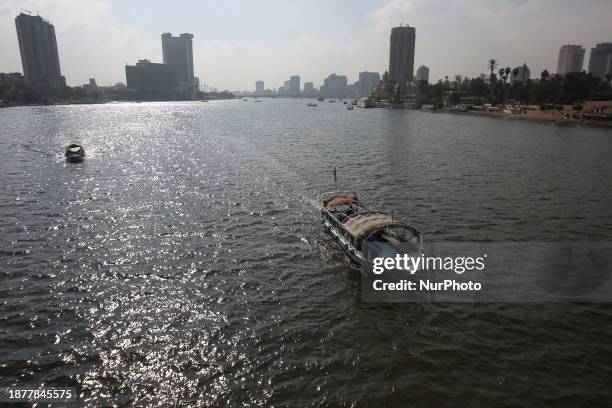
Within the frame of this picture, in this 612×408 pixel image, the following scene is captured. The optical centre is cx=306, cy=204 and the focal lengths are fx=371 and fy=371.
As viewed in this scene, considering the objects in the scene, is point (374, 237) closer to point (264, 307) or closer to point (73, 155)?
point (264, 307)

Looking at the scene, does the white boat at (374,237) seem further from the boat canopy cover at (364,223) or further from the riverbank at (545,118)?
the riverbank at (545,118)

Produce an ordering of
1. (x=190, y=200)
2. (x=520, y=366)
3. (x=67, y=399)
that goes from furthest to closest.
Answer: (x=190, y=200)
(x=520, y=366)
(x=67, y=399)

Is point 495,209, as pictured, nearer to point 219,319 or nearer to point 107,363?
point 219,319

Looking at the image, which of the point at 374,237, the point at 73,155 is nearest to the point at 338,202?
the point at 374,237

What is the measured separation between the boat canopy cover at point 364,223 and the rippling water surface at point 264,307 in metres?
2.81

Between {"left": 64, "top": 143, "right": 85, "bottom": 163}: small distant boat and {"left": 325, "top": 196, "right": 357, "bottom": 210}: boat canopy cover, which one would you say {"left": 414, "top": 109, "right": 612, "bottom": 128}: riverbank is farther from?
{"left": 64, "top": 143, "right": 85, "bottom": 163}: small distant boat

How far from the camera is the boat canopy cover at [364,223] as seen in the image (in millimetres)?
26109

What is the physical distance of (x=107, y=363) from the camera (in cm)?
1800

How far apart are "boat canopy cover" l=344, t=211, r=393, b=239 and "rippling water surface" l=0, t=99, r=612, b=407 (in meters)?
2.81

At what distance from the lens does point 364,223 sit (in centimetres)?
2714

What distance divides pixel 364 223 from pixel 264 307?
9.53 m

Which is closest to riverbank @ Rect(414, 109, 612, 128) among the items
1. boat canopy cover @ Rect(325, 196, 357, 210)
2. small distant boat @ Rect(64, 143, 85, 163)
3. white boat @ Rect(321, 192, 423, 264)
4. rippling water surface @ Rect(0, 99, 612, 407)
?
rippling water surface @ Rect(0, 99, 612, 407)

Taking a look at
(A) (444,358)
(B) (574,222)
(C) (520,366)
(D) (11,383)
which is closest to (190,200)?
(D) (11,383)

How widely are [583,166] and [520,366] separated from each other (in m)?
57.5
